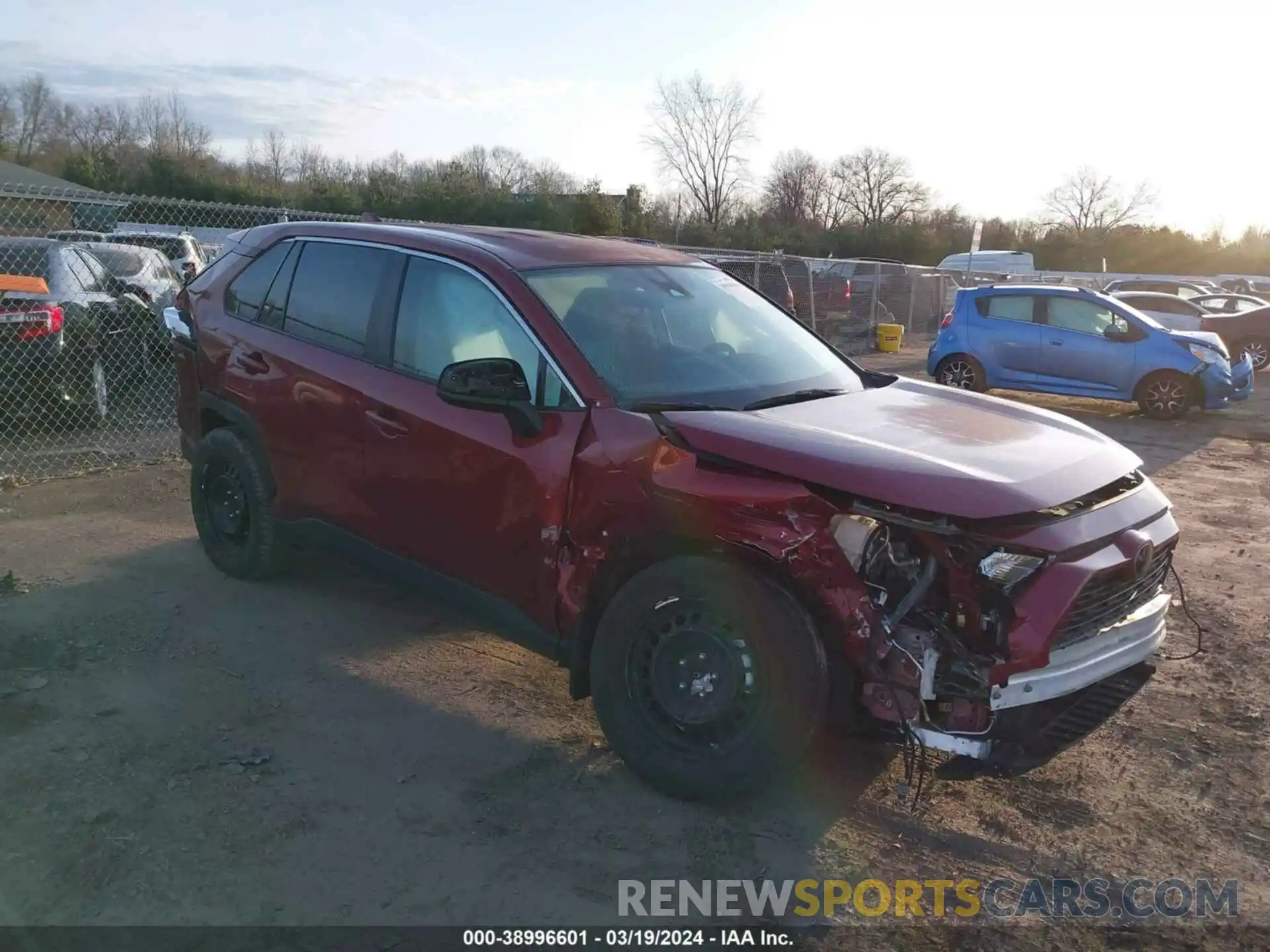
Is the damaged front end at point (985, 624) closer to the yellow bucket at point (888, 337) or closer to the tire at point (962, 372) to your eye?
the tire at point (962, 372)

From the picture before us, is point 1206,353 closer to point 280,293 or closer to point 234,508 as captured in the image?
point 280,293

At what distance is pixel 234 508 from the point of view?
5535 millimetres

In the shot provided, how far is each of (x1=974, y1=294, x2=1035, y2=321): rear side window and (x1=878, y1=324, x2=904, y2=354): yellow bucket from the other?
630 centimetres

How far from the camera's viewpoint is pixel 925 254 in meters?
51.3

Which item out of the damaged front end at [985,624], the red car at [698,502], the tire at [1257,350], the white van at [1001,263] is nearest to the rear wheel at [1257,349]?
the tire at [1257,350]

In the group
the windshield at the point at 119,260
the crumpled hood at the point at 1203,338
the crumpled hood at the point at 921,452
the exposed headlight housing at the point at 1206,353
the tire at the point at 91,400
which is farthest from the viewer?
the crumpled hood at the point at 1203,338

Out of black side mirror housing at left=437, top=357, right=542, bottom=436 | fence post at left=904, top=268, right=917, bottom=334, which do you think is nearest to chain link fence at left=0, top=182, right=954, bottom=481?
black side mirror housing at left=437, top=357, right=542, bottom=436

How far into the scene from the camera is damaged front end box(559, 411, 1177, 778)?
3105mm

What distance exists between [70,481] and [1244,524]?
904 centimetres

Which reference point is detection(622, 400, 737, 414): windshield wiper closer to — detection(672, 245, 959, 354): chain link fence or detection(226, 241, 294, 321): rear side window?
detection(226, 241, 294, 321): rear side window

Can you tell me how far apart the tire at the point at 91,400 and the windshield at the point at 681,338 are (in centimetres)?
677

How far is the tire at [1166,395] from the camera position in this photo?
13258 millimetres

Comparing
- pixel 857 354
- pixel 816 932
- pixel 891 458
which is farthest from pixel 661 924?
pixel 857 354

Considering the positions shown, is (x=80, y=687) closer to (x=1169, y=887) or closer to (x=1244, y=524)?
(x=1169, y=887)
